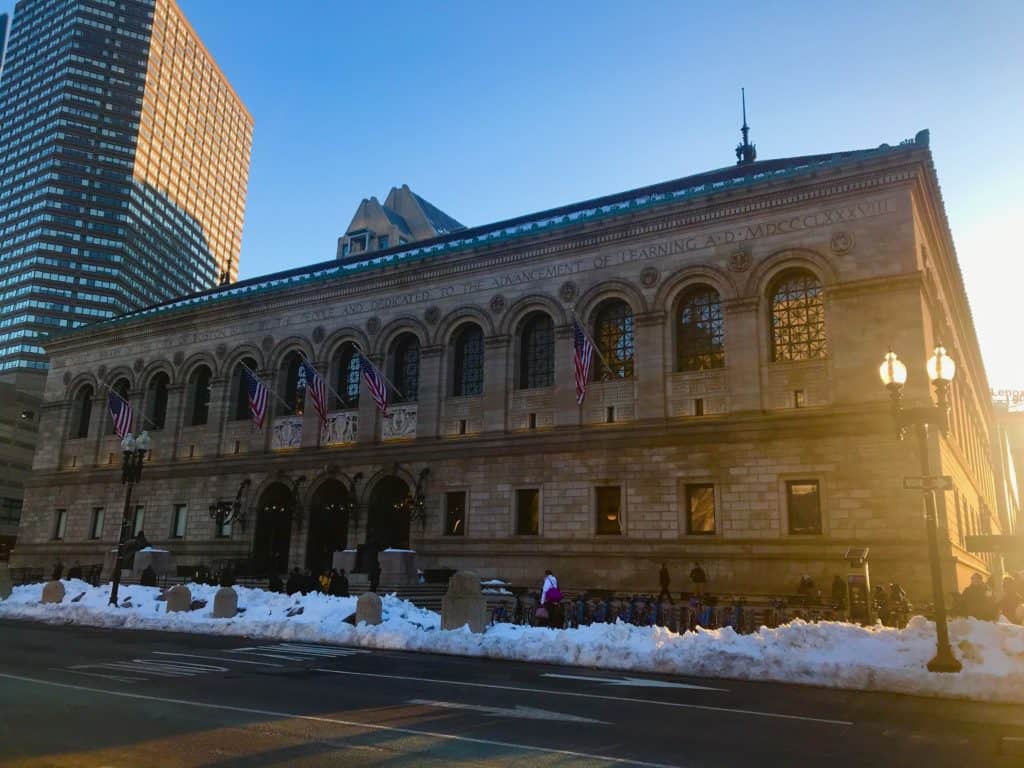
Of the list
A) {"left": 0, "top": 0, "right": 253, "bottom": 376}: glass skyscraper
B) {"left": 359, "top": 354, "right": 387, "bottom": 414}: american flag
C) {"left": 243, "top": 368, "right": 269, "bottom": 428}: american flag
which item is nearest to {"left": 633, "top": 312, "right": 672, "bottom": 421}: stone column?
{"left": 359, "top": 354, "right": 387, "bottom": 414}: american flag

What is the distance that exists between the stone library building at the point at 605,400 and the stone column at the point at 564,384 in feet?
0.32

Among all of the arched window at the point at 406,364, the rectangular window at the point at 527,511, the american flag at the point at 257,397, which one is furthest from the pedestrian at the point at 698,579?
the american flag at the point at 257,397

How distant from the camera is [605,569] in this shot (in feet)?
96.0

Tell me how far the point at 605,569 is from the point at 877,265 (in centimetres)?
1462

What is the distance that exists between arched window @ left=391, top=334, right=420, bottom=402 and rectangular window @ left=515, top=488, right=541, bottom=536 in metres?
8.14

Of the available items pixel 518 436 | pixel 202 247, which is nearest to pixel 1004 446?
pixel 518 436

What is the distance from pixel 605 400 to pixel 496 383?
5.13m

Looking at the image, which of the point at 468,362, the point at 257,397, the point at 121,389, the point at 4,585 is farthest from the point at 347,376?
the point at 121,389

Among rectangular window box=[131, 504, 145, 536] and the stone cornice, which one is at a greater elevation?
the stone cornice

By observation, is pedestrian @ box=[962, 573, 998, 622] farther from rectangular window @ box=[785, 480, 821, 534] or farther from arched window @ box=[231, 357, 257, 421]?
arched window @ box=[231, 357, 257, 421]

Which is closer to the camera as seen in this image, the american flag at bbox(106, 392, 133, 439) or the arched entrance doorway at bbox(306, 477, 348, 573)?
the arched entrance doorway at bbox(306, 477, 348, 573)

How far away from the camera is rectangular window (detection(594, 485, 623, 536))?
29859 millimetres

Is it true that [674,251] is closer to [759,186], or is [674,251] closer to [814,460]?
[759,186]

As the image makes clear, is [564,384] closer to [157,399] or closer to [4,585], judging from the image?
[4,585]
